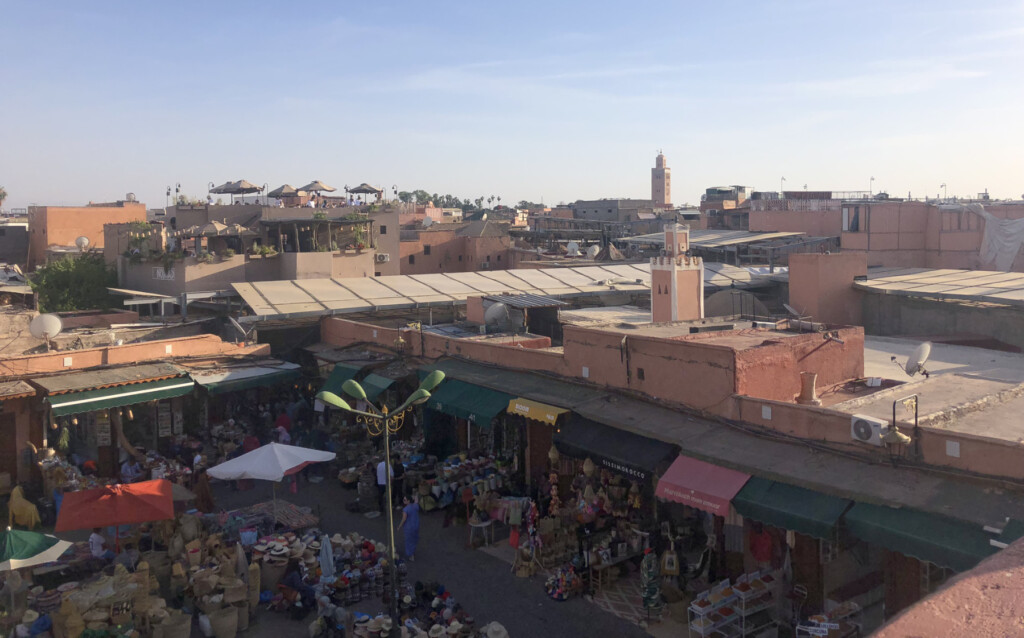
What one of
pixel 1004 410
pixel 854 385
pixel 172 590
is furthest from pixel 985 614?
pixel 172 590

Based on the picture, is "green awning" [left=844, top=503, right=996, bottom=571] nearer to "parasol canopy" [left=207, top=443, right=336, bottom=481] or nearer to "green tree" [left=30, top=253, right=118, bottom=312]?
"parasol canopy" [left=207, top=443, right=336, bottom=481]

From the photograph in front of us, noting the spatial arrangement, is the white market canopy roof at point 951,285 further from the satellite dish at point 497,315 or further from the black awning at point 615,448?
the black awning at point 615,448

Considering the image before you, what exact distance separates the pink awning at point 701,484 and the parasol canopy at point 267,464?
22.1 feet

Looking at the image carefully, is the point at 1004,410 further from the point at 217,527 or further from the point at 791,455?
the point at 217,527

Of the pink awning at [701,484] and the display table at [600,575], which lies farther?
the display table at [600,575]

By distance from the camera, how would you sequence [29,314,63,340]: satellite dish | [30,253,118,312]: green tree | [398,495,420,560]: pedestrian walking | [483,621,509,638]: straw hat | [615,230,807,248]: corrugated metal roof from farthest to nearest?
1. [615,230,807,248]: corrugated metal roof
2. [30,253,118,312]: green tree
3. [29,314,63,340]: satellite dish
4. [398,495,420,560]: pedestrian walking
5. [483,621,509,638]: straw hat

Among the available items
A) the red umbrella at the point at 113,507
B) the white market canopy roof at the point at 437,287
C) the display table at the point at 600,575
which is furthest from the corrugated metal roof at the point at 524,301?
the red umbrella at the point at 113,507

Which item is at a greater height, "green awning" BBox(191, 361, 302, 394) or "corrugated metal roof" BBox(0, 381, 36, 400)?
"corrugated metal roof" BBox(0, 381, 36, 400)

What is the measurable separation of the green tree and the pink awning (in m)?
28.6

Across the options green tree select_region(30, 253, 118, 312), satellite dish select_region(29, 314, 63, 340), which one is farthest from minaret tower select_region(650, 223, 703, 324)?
green tree select_region(30, 253, 118, 312)

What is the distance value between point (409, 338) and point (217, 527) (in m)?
6.68

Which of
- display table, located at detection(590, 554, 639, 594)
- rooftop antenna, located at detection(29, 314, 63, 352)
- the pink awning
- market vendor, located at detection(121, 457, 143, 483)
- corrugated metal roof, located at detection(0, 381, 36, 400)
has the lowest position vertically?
display table, located at detection(590, 554, 639, 594)

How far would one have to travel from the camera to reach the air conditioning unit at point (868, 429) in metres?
9.63

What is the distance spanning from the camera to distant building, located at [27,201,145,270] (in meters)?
47.1
